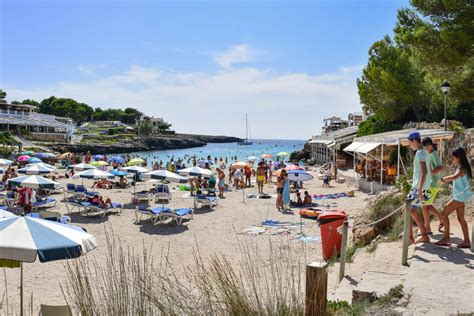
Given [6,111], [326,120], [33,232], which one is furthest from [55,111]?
[33,232]

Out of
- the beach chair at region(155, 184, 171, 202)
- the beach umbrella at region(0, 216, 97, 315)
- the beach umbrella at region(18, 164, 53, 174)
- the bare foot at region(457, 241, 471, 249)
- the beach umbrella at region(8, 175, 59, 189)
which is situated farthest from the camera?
the beach umbrella at region(18, 164, 53, 174)

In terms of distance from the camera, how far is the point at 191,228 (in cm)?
1270

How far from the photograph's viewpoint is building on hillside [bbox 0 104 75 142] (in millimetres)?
64744

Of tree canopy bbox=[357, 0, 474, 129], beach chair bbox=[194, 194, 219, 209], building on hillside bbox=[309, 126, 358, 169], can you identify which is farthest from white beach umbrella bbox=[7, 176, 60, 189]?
building on hillside bbox=[309, 126, 358, 169]

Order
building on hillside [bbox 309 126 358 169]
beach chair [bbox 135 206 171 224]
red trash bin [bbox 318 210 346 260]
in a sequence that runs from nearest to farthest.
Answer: red trash bin [bbox 318 210 346 260] → beach chair [bbox 135 206 171 224] → building on hillside [bbox 309 126 358 169]

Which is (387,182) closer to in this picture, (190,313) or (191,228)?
(191,228)

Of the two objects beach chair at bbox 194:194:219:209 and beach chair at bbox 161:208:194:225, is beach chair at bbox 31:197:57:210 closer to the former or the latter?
beach chair at bbox 161:208:194:225

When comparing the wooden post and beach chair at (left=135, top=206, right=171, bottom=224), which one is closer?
the wooden post

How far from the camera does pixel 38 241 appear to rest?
15.7 feet

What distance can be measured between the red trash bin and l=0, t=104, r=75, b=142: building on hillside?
64776mm

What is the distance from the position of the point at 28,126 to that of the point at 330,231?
73706mm

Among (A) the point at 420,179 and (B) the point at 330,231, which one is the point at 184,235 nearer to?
(B) the point at 330,231

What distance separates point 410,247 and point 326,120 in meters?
68.1

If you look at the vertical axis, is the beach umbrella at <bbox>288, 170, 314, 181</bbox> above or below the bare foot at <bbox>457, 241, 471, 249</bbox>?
above
